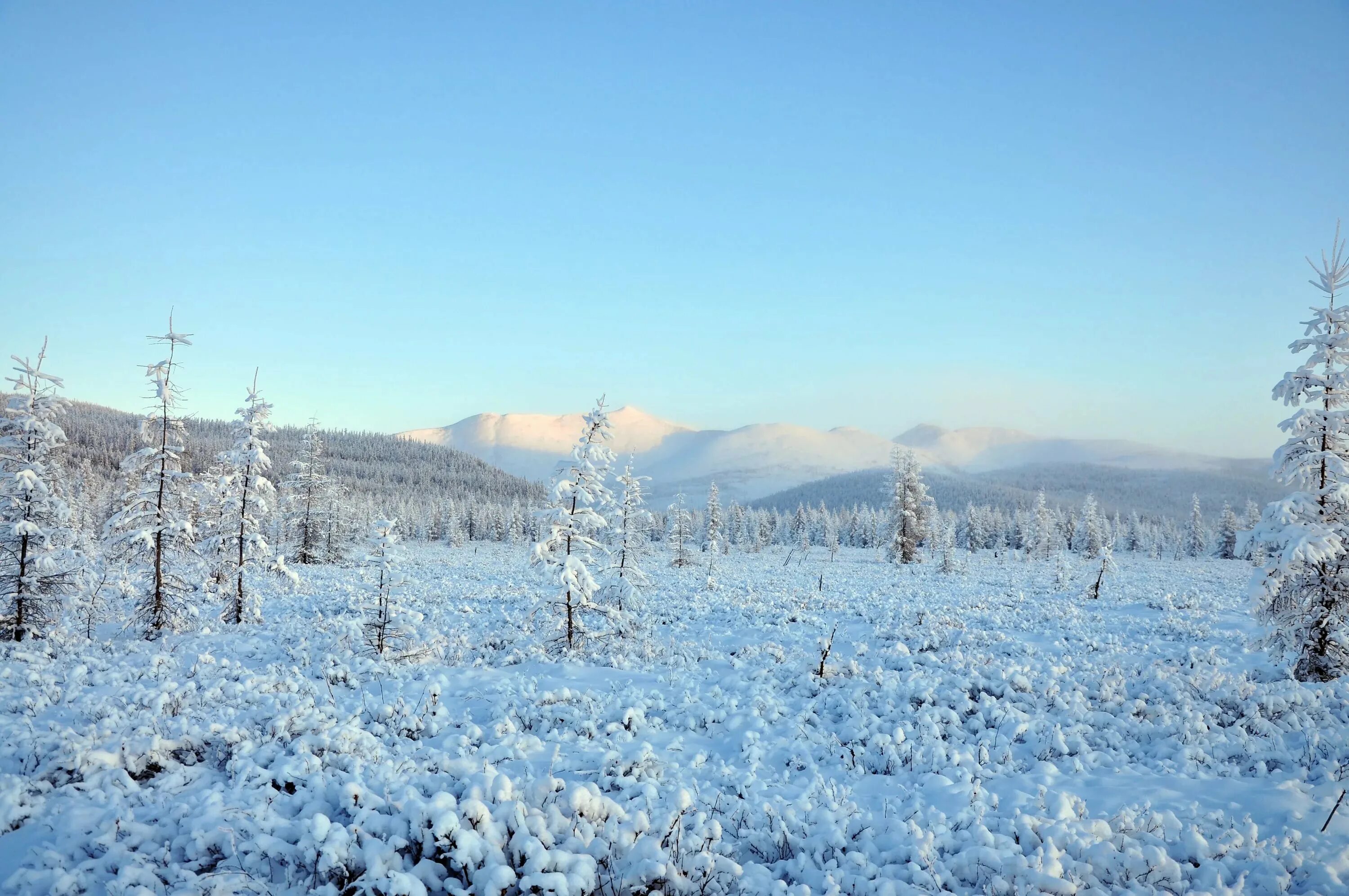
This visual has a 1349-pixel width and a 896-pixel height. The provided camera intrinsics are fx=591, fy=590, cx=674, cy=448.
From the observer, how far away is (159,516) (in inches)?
658

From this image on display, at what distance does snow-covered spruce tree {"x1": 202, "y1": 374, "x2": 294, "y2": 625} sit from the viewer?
20.2 m

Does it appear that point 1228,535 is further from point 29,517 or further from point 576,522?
point 29,517

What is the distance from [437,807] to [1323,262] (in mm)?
18700

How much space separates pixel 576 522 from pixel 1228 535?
110 meters

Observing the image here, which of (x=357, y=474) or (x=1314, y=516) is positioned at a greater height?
(x=1314, y=516)

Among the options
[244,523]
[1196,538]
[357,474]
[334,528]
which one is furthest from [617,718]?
[357,474]

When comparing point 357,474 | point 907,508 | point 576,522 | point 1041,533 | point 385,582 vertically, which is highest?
point 576,522

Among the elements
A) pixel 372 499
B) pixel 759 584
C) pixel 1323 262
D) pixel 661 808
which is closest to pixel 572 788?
pixel 661 808

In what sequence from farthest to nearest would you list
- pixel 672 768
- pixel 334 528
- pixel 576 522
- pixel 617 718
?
pixel 334 528 < pixel 576 522 < pixel 617 718 < pixel 672 768

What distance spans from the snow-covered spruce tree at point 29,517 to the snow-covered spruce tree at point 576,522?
1238cm

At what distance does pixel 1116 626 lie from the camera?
18.1 metres

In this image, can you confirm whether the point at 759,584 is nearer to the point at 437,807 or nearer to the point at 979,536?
the point at 437,807

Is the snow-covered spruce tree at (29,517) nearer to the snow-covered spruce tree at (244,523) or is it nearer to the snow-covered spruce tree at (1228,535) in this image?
the snow-covered spruce tree at (244,523)

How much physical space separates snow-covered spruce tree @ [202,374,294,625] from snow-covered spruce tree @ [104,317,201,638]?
9.02 feet
